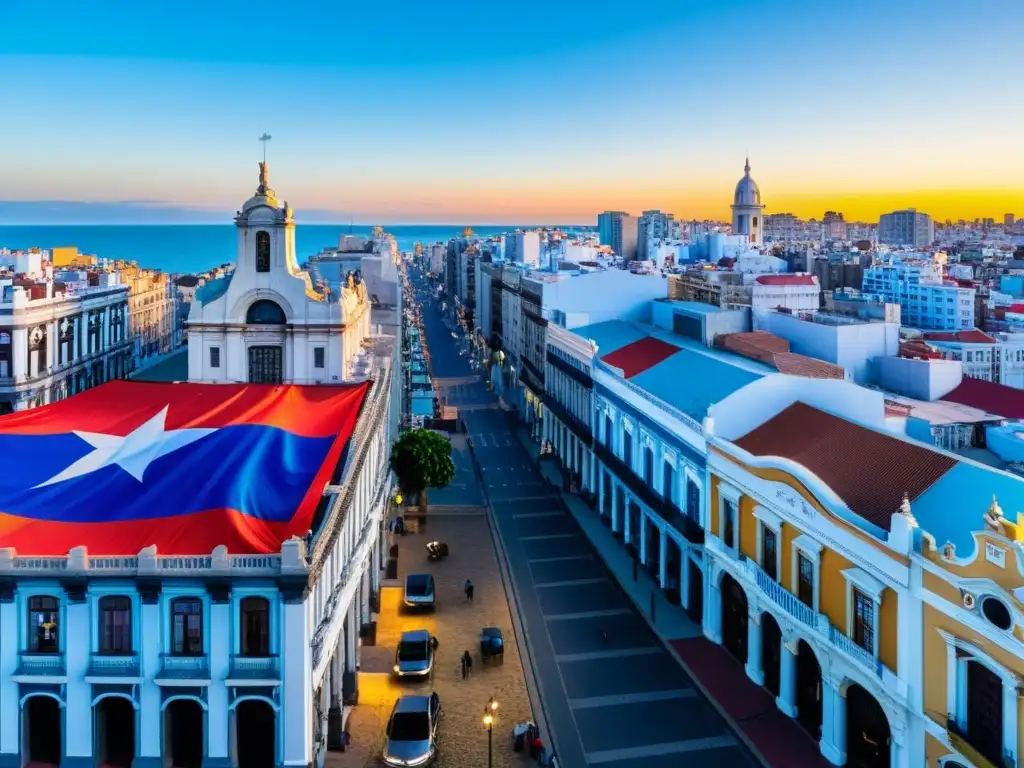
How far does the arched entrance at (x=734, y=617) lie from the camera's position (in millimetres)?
38750

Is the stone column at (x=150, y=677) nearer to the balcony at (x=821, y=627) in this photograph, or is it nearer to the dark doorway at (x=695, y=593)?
the balcony at (x=821, y=627)

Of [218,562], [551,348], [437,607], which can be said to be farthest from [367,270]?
[218,562]

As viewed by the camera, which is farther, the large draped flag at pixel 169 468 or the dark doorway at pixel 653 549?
the dark doorway at pixel 653 549

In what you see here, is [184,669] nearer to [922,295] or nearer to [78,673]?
[78,673]

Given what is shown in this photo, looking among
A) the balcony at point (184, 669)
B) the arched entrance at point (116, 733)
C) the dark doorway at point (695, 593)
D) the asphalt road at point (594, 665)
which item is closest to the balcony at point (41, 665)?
the arched entrance at point (116, 733)

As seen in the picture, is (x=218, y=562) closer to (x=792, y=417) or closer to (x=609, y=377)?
(x=792, y=417)

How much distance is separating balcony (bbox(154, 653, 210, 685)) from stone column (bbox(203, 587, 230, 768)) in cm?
23

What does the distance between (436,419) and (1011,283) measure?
113 meters

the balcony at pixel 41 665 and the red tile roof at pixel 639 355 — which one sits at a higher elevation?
the red tile roof at pixel 639 355

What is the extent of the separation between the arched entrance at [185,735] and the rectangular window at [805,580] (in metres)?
20.4

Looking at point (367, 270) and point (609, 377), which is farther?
point (367, 270)

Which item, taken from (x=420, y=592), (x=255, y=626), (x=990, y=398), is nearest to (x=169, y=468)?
(x=255, y=626)

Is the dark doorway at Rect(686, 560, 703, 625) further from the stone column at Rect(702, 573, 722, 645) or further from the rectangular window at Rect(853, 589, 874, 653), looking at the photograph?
the rectangular window at Rect(853, 589, 874, 653)

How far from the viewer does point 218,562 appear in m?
26.9
